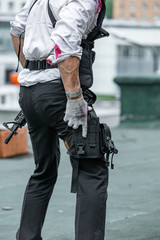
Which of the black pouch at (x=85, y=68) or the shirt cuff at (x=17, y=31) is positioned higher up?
the shirt cuff at (x=17, y=31)

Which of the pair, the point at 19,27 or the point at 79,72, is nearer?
the point at 79,72

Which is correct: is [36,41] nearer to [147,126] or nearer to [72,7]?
[72,7]

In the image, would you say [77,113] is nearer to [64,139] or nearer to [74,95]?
[74,95]

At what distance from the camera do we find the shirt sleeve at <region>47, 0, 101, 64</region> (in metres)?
2.83

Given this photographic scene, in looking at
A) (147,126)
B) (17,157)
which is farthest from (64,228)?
(147,126)

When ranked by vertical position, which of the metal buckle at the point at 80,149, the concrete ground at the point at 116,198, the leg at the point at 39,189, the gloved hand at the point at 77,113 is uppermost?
the gloved hand at the point at 77,113

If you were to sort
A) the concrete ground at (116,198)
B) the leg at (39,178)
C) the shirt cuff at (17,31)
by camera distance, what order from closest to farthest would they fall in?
the leg at (39,178) < the shirt cuff at (17,31) < the concrete ground at (116,198)

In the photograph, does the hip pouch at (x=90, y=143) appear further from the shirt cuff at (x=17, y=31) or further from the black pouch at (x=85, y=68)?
the shirt cuff at (x=17, y=31)

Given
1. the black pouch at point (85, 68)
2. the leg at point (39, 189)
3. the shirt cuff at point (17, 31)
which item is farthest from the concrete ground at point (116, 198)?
the shirt cuff at point (17, 31)

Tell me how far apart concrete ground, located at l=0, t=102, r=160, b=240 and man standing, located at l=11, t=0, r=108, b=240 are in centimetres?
60

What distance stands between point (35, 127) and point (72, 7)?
0.71 metres

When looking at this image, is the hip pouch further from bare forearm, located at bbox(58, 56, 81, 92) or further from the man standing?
bare forearm, located at bbox(58, 56, 81, 92)

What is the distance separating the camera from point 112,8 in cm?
1747

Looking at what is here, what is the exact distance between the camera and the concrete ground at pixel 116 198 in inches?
150
